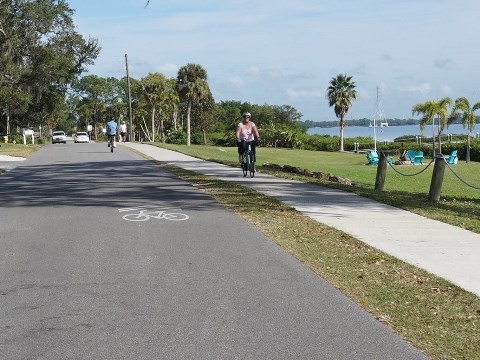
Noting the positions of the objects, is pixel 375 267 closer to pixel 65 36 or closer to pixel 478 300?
pixel 478 300

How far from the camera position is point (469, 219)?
11.5 metres

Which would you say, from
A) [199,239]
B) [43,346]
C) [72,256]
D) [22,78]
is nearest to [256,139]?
[199,239]

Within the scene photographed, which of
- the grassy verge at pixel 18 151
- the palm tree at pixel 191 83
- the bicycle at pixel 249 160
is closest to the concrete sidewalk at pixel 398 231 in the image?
the bicycle at pixel 249 160

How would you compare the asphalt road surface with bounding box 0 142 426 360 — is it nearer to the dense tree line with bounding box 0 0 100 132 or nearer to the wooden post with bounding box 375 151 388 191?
the wooden post with bounding box 375 151 388 191

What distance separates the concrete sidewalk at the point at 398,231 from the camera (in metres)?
7.70

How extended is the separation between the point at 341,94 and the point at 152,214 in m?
75.9

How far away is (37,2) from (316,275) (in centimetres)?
5522

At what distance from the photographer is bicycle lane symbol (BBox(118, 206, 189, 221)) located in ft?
38.0

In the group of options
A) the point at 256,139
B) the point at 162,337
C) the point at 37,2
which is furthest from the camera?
the point at 37,2

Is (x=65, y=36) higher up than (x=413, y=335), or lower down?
higher up

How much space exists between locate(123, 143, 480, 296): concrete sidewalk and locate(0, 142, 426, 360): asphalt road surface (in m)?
1.45

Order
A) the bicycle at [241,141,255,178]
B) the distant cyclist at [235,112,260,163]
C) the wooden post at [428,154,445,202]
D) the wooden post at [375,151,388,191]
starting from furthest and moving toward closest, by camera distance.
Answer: the bicycle at [241,141,255,178] → the distant cyclist at [235,112,260,163] → the wooden post at [375,151,388,191] → the wooden post at [428,154,445,202]

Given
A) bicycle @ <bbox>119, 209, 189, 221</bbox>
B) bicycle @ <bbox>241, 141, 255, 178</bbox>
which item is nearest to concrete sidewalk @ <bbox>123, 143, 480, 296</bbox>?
bicycle @ <bbox>119, 209, 189, 221</bbox>

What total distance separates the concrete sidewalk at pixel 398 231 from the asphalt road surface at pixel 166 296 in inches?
57.1
